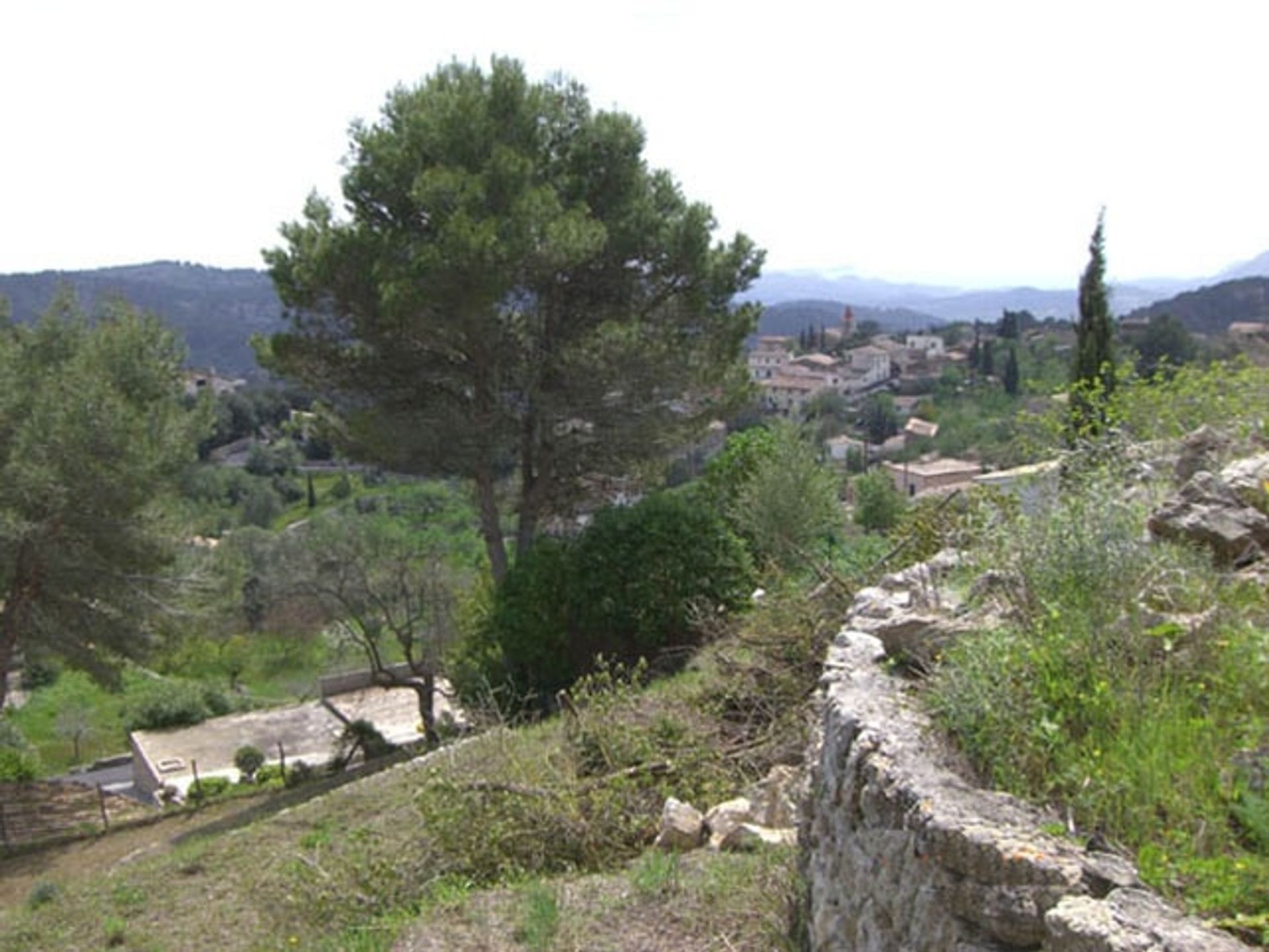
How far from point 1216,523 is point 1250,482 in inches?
17.0

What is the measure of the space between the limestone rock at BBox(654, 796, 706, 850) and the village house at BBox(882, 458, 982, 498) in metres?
27.2

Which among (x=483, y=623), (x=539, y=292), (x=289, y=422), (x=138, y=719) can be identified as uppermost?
(x=539, y=292)

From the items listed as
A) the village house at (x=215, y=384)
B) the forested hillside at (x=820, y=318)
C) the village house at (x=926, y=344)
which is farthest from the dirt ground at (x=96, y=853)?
the forested hillside at (x=820, y=318)

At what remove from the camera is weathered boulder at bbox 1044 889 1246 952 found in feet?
6.55

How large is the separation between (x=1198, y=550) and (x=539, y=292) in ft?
30.7

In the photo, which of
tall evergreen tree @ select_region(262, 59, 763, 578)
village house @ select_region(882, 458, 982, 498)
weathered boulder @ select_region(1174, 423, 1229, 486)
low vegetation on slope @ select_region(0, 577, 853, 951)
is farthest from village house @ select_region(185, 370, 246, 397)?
village house @ select_region(882, 458, 982, 498)

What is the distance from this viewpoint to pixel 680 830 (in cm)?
516

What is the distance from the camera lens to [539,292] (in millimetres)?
12109

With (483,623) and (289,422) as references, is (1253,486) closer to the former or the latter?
(483,623)

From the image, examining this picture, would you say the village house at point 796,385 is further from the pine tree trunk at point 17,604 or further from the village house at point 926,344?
the pine tree trunk at point 17,604

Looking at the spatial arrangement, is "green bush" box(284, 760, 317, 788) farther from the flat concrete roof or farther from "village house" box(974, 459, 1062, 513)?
"village house" box(974, 459, 1062, 513)

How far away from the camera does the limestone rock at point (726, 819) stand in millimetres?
5020

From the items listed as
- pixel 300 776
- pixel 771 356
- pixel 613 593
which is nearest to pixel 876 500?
pixel 613 593

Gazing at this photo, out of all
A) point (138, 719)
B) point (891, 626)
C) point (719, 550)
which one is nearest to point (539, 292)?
point (719, 550)
